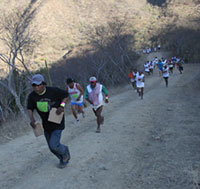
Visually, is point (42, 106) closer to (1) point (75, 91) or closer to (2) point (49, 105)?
(2) point (49, 105)

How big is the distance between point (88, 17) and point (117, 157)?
67367 millimetres

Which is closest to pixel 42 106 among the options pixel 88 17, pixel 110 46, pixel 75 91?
pixel 75 91

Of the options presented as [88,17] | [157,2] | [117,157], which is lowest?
[117,157]

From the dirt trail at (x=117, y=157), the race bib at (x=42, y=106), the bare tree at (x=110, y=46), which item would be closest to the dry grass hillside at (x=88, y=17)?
the bare tree at (x=110, y=46)

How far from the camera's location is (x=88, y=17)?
227ft

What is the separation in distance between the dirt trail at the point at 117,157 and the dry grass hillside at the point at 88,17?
42658 mm

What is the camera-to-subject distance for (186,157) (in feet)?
17.9

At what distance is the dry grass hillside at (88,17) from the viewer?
54.7 meters

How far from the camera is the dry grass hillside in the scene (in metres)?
54.7

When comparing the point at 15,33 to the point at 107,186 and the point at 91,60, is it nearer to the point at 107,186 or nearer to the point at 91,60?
the point at 107,186

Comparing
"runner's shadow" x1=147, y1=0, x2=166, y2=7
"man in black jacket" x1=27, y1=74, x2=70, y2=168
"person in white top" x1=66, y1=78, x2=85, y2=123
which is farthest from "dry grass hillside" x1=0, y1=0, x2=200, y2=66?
"man in black jacket" x1=27, y1=74, x2=70, y2=168

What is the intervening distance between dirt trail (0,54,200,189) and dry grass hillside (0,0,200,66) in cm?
4266

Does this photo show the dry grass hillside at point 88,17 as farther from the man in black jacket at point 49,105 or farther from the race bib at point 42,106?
the race bib at point 42,106

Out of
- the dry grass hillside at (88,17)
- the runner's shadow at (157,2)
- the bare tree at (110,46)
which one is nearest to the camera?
the bare tree at (110,46)
